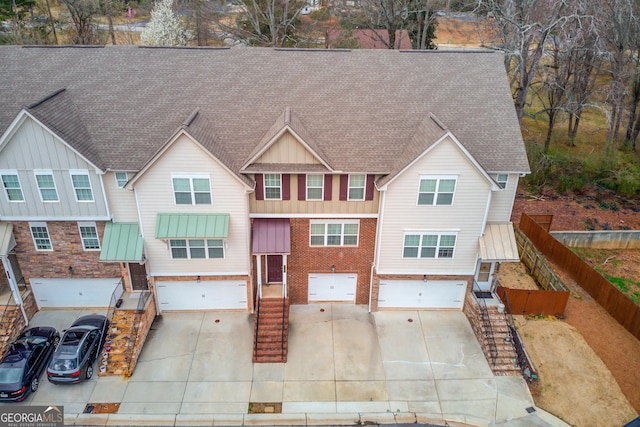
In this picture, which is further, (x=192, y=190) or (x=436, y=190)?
(x=436, y=190)

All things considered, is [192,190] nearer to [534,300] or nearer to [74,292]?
[74,292]

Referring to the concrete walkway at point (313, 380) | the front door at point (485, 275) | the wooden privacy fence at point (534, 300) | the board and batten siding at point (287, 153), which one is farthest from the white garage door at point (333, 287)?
the wooden privacy fence at point (534, 300)

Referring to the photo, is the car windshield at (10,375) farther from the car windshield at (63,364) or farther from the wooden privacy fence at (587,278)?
the wooden privacy fence at (587,278)

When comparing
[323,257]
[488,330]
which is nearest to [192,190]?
[323,257]

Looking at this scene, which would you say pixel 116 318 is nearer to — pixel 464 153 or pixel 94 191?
pixel 94 191

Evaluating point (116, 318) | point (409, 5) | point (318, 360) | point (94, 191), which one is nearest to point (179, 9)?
point (409, 5)

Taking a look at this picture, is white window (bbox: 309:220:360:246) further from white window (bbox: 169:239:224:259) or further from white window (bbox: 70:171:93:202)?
white window (bbox: 70:171:93:202)
